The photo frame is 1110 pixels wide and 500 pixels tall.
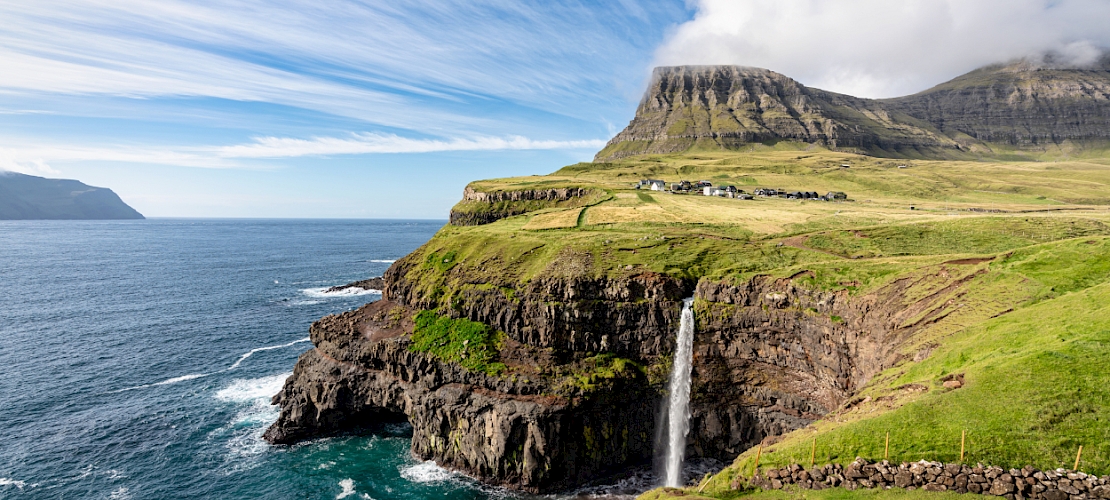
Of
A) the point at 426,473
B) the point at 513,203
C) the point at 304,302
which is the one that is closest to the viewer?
the point at 426,473

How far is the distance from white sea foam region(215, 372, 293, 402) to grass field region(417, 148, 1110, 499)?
2903 cm

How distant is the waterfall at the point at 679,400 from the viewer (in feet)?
191

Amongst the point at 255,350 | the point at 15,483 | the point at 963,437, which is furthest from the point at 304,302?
the point at 963,437

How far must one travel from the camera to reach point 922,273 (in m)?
51.5

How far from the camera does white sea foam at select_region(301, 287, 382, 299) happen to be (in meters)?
135

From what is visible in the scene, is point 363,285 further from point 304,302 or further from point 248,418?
point 248,418

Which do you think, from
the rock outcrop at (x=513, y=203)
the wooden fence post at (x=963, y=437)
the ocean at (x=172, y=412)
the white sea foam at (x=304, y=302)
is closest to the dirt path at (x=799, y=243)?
the ocean at (x=172, y=412)

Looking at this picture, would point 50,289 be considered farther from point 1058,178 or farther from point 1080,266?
point 1058,178

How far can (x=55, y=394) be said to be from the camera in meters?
71.5

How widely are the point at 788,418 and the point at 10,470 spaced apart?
84326 millimetres

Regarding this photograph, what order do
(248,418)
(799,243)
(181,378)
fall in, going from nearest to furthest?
(248,418) → (799,243) → (181,378)

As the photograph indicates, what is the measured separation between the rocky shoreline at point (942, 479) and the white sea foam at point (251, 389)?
2822 inches

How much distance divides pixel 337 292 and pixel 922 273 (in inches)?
5143

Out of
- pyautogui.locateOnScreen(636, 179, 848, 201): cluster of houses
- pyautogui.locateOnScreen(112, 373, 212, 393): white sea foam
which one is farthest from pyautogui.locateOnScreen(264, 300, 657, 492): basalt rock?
pyautogui.locateOnScreen(636, 179, 848, 201): cluster of houses
